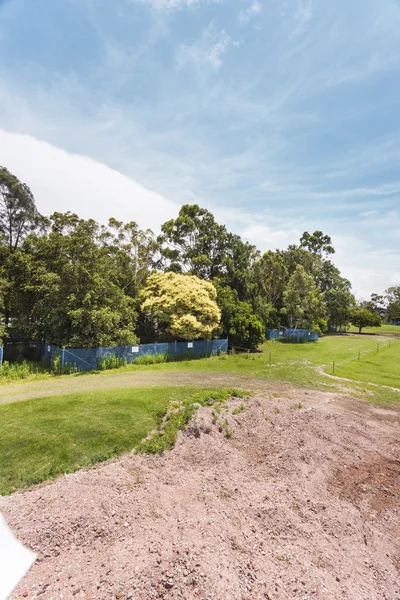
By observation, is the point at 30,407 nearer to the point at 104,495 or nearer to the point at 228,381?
the point at 104,495

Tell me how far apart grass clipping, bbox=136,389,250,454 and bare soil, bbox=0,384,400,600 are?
13.0 inches

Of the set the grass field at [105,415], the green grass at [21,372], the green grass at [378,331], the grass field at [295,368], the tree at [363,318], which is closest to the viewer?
the grass field at [105,415]

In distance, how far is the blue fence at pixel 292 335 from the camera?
3672 centimetres

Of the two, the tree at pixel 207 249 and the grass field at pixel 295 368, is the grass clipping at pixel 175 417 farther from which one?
the tree at pixel 207 249

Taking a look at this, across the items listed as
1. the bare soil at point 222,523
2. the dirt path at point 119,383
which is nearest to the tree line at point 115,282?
the dirt path at point 119,383

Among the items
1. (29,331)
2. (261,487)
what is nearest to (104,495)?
(261,487)

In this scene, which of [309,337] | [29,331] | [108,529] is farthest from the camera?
[309,337]

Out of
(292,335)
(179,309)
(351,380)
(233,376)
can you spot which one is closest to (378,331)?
(292,335)

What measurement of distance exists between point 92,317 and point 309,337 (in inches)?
1282

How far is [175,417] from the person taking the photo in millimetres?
9305

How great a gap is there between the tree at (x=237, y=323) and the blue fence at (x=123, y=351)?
2.02 metres

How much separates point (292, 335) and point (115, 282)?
26210mm

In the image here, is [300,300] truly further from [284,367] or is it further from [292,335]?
[284,367]

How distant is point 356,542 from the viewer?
5137 mm
